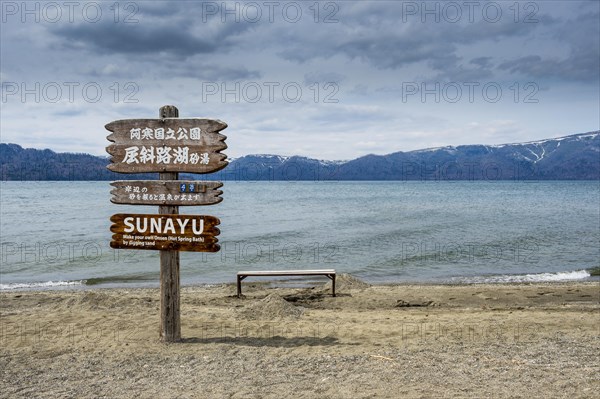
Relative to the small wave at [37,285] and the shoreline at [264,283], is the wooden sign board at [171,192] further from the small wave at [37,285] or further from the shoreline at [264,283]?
the small wave at [37,285]

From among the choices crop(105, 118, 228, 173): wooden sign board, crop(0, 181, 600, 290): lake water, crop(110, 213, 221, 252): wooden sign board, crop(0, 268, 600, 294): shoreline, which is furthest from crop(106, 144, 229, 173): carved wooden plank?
crop(0, 268, 600, 294): shoreline

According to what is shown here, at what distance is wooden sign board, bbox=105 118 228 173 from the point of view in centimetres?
930

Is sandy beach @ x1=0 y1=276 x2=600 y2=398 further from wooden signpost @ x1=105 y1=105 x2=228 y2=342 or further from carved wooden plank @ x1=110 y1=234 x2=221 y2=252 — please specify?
carved wooden plank @ x1=110 y1=234 x2=221 y2=252

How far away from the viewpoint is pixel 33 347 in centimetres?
962

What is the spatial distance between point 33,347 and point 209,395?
186 inches

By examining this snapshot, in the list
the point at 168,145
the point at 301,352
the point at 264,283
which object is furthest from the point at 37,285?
the point at 301,352

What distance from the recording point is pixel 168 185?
9406 millimetres

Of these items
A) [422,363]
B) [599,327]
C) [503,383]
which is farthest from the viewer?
[599,327]

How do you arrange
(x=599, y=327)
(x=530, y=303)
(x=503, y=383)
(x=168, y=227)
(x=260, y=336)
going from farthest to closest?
(x=530, y=303), (x=599, y=327), (x=260, y=336), (x=168, y=227), (x=503, y=383)

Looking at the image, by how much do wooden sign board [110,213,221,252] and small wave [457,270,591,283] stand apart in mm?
15462

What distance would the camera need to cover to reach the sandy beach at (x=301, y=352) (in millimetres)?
7301

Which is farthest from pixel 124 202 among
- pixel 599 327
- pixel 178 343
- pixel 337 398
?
pixel 599 327

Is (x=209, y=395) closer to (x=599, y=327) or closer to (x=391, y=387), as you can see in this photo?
(x=391, y=387)

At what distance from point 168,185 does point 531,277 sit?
61.6 feet
